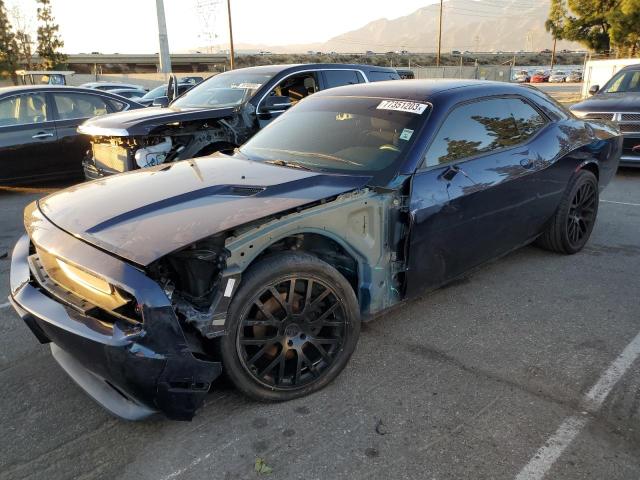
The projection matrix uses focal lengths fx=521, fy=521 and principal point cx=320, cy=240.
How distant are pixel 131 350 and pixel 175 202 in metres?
0.87

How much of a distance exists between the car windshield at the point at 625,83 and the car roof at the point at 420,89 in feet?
21.7

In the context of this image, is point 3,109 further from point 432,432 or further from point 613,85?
point 613,85

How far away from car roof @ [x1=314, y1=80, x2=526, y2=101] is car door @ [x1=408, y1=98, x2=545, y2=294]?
0.36 ft

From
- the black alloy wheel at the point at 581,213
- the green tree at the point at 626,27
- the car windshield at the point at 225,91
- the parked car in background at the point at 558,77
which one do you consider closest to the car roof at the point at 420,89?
the black alloy wheel at the point at 581,213

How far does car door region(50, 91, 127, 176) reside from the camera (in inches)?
305

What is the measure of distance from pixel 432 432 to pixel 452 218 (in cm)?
140

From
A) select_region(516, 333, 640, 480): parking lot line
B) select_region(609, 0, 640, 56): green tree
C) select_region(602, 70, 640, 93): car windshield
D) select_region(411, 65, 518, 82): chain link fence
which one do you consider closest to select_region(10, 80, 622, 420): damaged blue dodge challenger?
select_region(516, 333, 640, 480): parking lot line

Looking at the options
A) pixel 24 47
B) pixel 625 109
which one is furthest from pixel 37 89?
pixel 24 47

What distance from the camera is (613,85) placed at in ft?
32.1

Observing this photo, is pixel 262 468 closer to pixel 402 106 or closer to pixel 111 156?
pixel 402 106

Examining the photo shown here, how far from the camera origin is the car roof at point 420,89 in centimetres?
364

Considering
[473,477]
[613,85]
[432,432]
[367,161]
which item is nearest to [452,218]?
[367,161]

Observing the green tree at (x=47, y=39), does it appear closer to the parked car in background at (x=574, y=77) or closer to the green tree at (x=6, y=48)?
the green tree at (x=6, y=48)

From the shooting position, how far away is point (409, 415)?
2.63m
